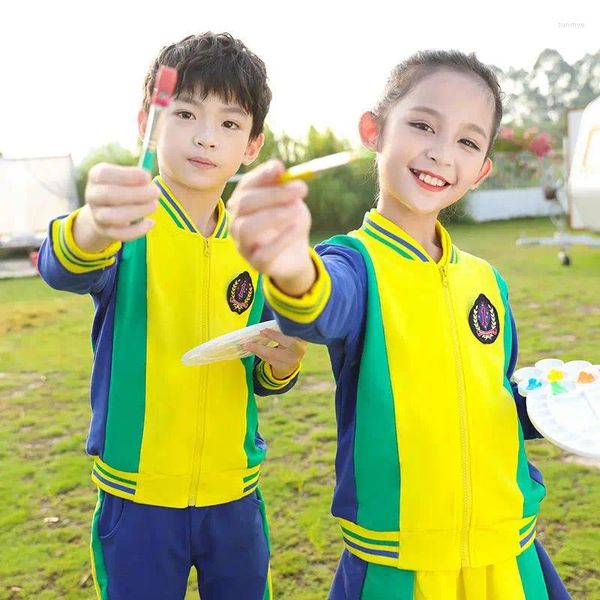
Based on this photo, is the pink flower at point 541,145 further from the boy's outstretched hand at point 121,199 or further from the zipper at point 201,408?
the boy's outstretched hand at point 121,199

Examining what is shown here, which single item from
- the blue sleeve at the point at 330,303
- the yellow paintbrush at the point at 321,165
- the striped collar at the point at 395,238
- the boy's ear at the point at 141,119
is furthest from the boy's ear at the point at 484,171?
the boy's ear at the point at 141,119

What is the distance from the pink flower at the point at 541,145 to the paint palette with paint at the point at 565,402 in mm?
17495

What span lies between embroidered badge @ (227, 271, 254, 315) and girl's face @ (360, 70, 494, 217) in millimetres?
457

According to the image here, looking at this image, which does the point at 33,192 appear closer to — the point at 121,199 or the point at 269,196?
the point at 121,199

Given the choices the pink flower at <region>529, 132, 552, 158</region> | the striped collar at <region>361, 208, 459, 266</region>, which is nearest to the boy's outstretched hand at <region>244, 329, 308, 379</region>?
the striped collar at <region>361, 208, 459, 266</region>

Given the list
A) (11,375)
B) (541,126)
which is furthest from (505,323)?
(541,126)

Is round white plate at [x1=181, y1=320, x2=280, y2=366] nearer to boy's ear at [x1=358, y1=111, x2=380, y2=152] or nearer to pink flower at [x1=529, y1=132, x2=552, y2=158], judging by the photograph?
boy's ear at [x1=358, y1=111, x2=380, y2=152]

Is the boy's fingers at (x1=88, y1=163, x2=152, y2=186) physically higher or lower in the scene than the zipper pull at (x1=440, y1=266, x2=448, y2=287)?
higher

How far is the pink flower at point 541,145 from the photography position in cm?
1764

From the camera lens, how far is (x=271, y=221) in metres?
0.88

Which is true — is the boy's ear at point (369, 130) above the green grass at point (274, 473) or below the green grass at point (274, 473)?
above

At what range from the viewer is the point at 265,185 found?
88 centimetres

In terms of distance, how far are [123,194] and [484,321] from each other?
77cm

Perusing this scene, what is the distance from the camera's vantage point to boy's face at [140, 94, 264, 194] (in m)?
1.58
